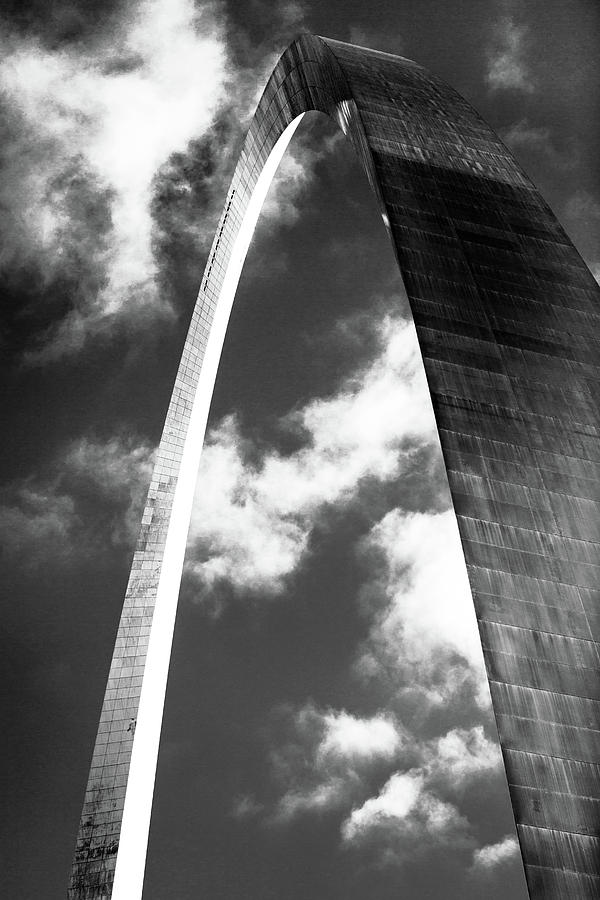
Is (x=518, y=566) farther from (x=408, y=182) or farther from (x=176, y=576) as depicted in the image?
(x=176, y=576)

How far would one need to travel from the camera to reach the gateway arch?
9914 mm

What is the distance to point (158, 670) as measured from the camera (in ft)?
75.3

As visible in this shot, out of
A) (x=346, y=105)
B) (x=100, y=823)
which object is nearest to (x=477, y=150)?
(x=346, y=105)

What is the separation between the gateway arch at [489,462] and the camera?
9.91 meters

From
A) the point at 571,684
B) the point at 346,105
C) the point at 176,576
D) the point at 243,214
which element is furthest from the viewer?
the point at 243,214

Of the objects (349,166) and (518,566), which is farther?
(349,166)

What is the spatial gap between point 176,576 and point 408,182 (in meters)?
14.4

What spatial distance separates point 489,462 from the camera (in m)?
12.3

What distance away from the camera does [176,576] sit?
83.3 feet

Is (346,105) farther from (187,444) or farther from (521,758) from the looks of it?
(521,758)

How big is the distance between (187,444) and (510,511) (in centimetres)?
1631

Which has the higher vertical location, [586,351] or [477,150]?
[477,150]

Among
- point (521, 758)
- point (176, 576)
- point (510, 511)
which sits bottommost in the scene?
point (521, 758)

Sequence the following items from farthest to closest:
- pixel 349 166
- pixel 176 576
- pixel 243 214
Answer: pixel 349 166 → pixel 243 214 → pixel 176 576
